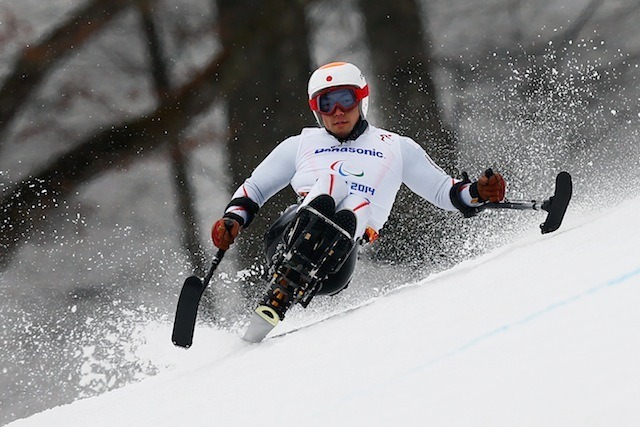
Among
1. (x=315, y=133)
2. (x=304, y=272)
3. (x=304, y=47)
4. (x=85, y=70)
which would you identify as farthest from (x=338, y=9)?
(x=304, y=272)

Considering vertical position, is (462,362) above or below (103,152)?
above

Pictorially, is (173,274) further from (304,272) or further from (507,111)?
(304,272)

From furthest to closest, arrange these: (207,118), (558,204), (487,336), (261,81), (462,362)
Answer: (207,118)
(261,81)
(558,204)
(487,336)
(462,362)

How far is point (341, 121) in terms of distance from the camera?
3969 mm

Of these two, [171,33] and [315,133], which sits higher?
[315,133]

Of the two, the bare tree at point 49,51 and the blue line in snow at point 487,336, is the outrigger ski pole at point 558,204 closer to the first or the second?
the blue line in snow at point 487,336

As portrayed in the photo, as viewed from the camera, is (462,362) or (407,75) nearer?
(462,362)

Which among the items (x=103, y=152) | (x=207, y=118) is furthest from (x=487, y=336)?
(x=103, y=152)

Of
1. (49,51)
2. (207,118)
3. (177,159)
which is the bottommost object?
(177,159)

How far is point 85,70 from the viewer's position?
10.3 m

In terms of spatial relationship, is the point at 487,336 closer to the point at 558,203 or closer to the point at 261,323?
the point at 261,323

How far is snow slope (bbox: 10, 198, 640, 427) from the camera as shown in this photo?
1761 mm

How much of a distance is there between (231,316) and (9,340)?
246 centimetres

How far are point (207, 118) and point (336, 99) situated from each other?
5.98 meters
